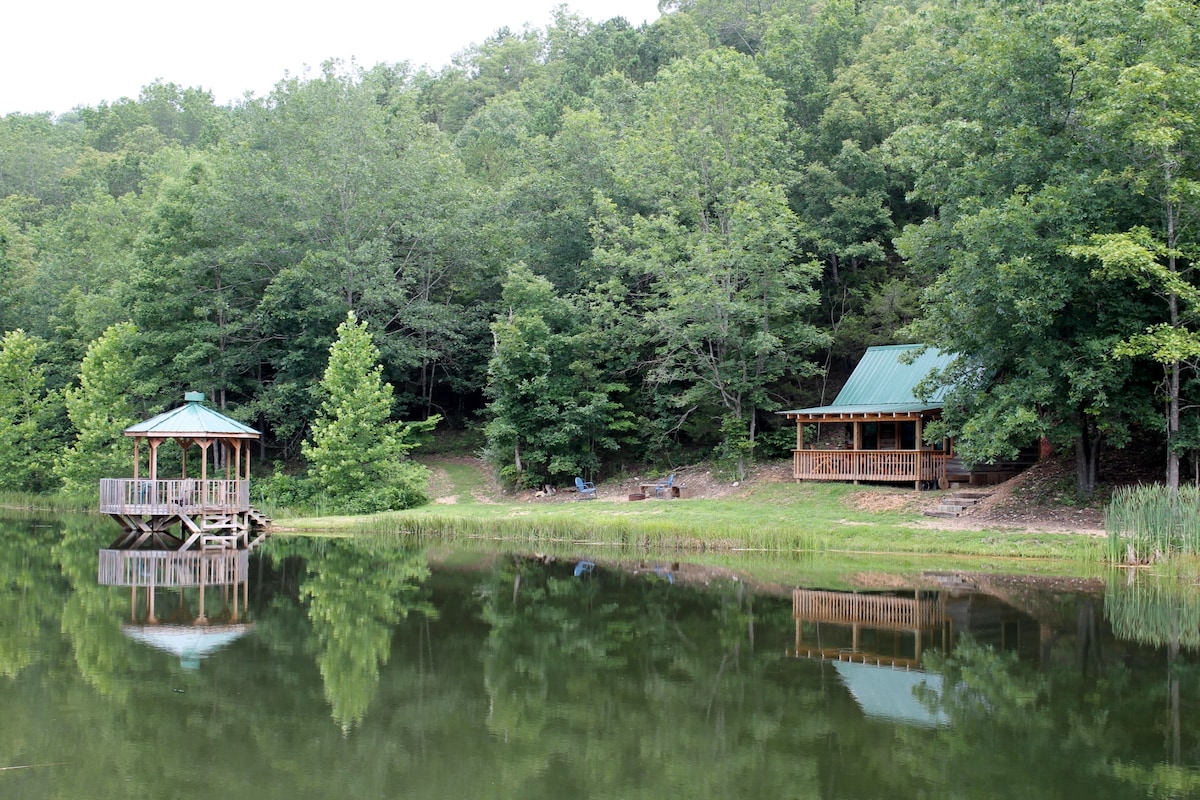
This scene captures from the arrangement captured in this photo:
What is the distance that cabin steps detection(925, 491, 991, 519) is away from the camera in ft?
79.5

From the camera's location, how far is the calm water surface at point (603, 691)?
8273 millimetres

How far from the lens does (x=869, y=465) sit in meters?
28.9

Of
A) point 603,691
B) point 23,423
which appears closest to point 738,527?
point 603,691

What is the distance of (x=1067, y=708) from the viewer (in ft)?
33.4

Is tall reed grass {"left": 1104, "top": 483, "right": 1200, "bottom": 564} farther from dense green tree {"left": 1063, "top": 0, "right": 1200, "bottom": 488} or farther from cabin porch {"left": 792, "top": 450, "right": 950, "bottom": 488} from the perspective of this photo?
cabin porch {"left": 792, "top": 450, "right": 950, "bottom": 488}

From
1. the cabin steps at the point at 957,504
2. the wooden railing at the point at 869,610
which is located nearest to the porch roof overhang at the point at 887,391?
the cabin steps at the point at 957,504

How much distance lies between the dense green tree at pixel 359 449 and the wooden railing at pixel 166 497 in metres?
3.88

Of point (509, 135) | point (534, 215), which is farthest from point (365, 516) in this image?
point (509, 135)

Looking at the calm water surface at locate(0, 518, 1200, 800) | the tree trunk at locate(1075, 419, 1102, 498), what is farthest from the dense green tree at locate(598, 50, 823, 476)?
the calm water surface at locate(0, 518, 1200, 800)

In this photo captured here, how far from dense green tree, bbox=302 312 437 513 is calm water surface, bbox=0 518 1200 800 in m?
13.9

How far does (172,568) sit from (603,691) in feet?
44.9

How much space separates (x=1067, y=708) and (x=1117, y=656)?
2522 mm

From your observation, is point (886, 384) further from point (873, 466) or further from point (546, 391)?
point (546, 391)

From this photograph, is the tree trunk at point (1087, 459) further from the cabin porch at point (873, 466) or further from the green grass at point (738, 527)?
the cabin porch at point (873, 466)
